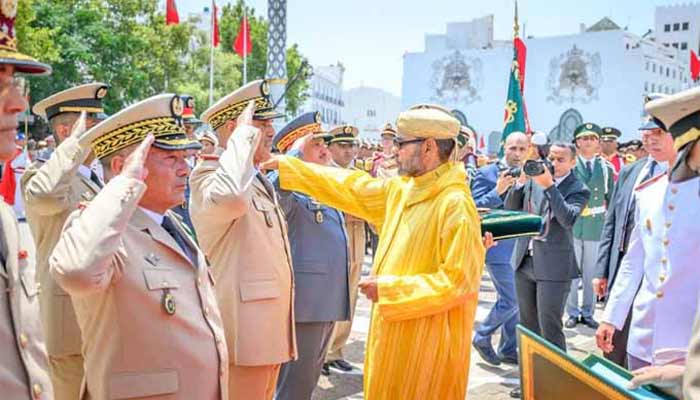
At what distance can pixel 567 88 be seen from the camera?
67875mm

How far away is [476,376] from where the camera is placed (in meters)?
5.83

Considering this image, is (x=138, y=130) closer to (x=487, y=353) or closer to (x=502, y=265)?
(x=487, y=353)

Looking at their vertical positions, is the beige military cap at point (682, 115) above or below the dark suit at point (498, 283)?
above

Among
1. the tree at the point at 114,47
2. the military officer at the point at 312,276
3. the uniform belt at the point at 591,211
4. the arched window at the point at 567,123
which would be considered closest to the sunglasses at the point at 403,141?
the military officer at the point at 312,276

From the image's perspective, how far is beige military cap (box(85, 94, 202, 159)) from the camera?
2.68 m

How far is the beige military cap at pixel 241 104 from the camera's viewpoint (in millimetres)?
3840

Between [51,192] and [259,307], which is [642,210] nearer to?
[259,307]

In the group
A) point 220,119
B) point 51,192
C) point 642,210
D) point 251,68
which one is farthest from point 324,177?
point 251,68

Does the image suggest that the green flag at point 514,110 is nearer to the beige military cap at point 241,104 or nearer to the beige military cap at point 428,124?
the beige military cap at point 241,104

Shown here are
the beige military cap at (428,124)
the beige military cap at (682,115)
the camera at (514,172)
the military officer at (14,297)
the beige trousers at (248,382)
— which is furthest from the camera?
the camera at (514,172)

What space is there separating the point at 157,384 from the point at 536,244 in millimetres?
3842

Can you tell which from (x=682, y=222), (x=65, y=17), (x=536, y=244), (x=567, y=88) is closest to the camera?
(x=682, y=222)

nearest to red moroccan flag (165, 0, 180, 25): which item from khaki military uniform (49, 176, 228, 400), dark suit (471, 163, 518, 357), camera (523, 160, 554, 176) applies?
dark suit (471, 163, 518, 357)

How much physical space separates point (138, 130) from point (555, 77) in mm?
70815
